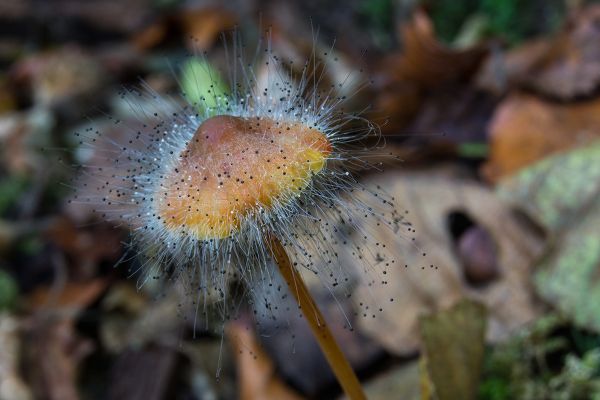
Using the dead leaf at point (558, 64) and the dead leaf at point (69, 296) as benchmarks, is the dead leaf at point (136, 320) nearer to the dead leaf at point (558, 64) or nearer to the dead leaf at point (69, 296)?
the dead leaf at point (69, 296)

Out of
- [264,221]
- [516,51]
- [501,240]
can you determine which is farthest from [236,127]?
[516,51]

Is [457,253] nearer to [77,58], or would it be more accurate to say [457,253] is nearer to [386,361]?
[386,361]

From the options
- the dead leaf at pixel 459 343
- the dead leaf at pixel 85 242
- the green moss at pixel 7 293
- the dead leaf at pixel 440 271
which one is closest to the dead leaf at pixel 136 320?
the dead leaf at pixel 85 242

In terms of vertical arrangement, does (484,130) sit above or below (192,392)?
above

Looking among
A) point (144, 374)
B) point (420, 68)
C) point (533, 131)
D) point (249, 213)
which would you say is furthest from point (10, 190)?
point (533, 131)

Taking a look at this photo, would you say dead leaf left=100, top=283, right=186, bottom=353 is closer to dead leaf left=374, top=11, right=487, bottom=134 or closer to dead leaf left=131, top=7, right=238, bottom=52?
dead leaf left=374, top=11, right=487, bottom=134

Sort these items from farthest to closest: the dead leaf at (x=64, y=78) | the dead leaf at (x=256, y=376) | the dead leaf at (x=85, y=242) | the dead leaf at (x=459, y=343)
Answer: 1. the dead leaf at (x=64, y=78)
2. the dead leaf at (x=85, y=242)
3. the dead leaf at (x=256, y=376)
4. the dead leaf at (x=459, y=343)

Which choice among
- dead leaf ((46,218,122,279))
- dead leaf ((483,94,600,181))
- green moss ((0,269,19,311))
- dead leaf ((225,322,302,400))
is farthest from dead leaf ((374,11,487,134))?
green moss ((0,269,19,311))
